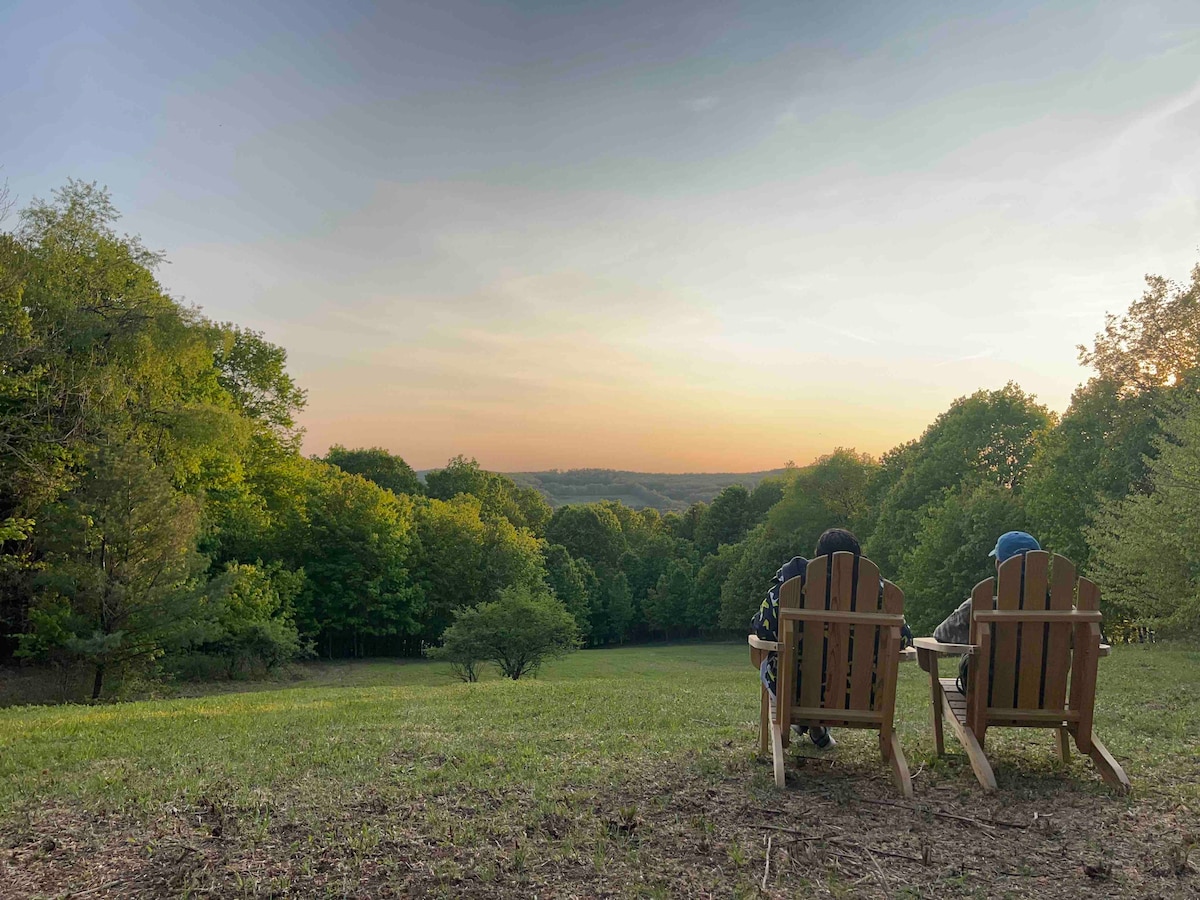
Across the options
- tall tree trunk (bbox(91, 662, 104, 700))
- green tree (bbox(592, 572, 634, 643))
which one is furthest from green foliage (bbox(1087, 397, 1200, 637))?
green tree (bbox(592, 572, 634, 643))

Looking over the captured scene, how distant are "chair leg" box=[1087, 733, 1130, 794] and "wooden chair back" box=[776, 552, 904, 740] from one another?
1.38 m

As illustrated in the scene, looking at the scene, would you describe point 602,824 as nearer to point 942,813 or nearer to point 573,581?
point 942,813

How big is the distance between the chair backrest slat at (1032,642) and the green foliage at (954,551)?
27017 mm

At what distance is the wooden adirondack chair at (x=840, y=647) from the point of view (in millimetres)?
Answer: 5223

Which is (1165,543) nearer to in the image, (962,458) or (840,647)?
(840,647)

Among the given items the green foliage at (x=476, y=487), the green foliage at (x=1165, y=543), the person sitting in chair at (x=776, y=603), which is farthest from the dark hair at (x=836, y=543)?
the green foliage at (x=476, y=487)

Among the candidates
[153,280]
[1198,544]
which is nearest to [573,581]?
[153,280]

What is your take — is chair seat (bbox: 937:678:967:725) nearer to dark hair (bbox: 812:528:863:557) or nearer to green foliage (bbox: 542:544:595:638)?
dark hair (bbox: 812:528:863:557)

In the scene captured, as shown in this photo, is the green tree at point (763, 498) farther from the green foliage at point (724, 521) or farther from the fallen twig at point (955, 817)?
the fallen twig at point (955, 817)

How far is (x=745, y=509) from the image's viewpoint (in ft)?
216

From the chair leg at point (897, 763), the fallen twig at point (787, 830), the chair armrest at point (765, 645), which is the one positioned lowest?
the fallen twig at point (787, 830)

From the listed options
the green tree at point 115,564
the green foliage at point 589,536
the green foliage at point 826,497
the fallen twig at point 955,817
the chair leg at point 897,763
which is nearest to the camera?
the fallen twig at point 955,817

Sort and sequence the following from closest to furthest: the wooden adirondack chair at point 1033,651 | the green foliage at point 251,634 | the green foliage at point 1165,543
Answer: the wooden adirondack chair at point 1033,651 → the green foliage at point 1165,543 → the green foliage at point 251,634

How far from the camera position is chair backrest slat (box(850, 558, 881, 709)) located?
5.25 metres
